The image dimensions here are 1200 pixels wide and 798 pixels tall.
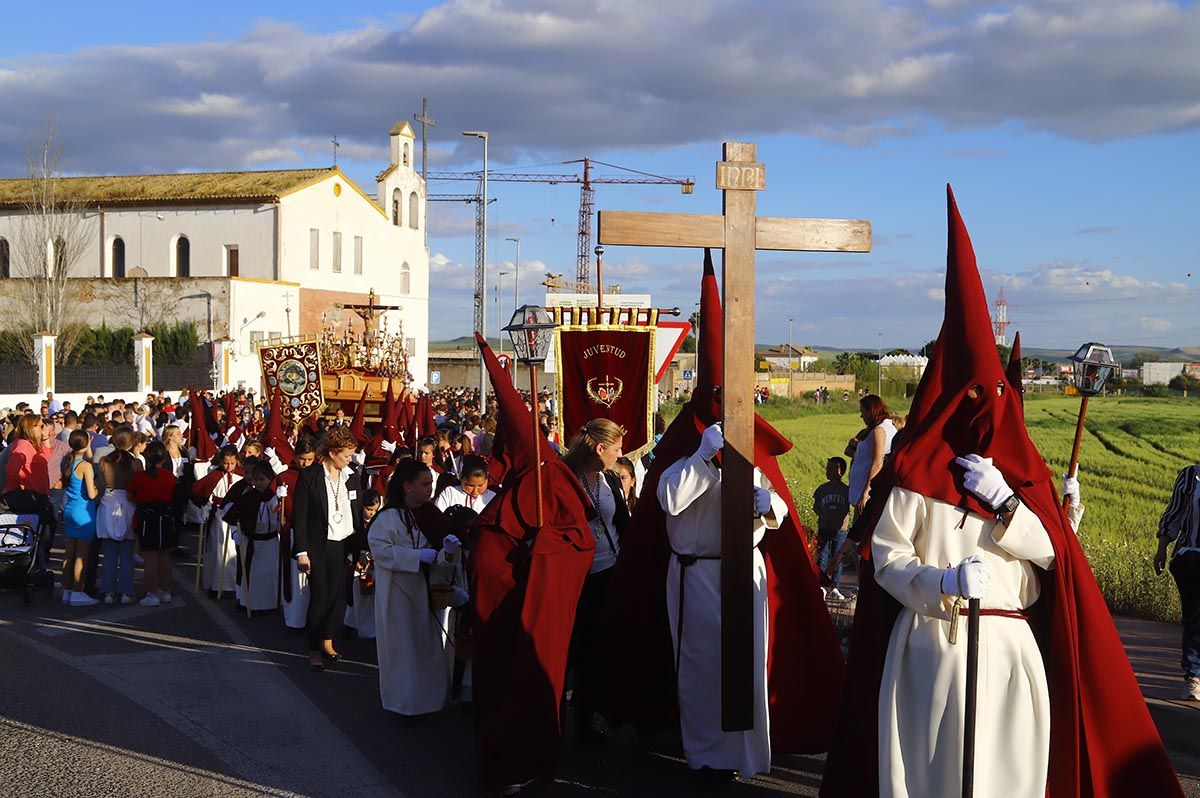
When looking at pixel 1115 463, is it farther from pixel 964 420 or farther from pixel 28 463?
pixel 964 420

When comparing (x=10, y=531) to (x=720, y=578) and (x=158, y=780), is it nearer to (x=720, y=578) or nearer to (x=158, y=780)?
(x=158, y=780)

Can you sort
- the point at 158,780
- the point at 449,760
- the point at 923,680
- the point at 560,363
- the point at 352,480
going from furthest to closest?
1. the point at 560,363
2. the point at 352,480
3. the point at 449,760
4. the point at 158,780
5. the point at 923,680

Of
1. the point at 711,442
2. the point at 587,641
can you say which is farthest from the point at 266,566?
the point at 711,442

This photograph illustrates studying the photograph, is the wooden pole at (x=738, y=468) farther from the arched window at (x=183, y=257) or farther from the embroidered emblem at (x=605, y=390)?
the arched window at (x=183, y=257)

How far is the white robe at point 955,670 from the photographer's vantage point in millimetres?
4762

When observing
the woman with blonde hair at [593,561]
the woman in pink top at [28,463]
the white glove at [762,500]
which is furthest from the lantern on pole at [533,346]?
the woman in pink top at [28,463]

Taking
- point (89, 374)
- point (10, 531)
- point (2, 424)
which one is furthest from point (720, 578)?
point (89, 374)

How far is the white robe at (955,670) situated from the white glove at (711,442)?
4.77 ft

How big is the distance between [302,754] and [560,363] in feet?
23.8

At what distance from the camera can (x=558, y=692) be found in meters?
6.66

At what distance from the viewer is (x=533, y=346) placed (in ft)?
27.7

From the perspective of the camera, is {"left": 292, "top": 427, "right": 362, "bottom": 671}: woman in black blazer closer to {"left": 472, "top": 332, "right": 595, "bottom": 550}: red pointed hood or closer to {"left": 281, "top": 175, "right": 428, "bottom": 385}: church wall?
{"left": 472, "top": 332, "right": 595, "bottom": 550}: red pointed hood

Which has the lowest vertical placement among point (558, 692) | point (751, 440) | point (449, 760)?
point (449, 760)

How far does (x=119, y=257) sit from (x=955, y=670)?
178ft
